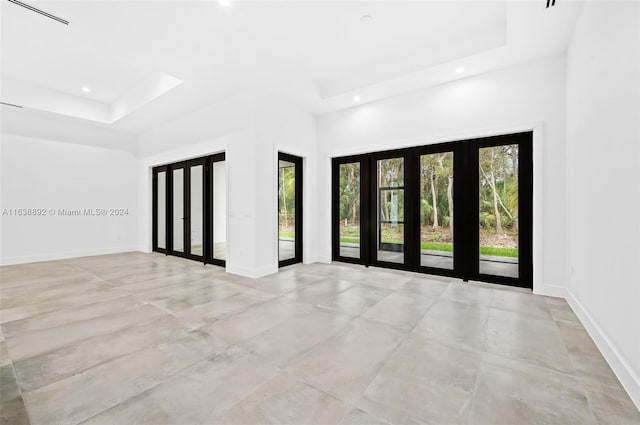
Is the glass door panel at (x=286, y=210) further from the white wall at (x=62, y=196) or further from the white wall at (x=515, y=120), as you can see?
the white wall at (x=62, y=196)

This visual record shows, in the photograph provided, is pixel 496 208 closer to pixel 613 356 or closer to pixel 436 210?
pixel 436 210

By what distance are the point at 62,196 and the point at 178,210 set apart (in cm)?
293

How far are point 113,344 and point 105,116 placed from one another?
693 centimetres

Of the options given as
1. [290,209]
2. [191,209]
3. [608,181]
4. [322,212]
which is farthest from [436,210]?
[191,209]

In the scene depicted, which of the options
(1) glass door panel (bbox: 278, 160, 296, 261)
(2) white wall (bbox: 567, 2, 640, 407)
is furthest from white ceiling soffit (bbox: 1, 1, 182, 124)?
(2) white wall (bbox: 567, 2, 640, 407)

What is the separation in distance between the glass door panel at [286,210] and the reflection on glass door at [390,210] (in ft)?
6.12

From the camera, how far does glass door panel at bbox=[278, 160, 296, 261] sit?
20.1 ft

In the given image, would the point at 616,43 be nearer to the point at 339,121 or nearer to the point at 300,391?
the point at 300,391

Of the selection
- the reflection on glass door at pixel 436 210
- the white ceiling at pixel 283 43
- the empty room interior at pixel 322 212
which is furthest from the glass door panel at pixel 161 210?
the reflection on glass door at pixel 436 210

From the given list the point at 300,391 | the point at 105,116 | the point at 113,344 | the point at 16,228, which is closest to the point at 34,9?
the point at 113,344

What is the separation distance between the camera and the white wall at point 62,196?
6457 mm

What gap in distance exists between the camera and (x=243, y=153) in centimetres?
536

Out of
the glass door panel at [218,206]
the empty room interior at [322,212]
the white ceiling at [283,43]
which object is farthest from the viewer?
the glass door panel at [218,206]

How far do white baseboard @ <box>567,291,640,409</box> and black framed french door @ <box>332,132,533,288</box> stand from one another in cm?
144
